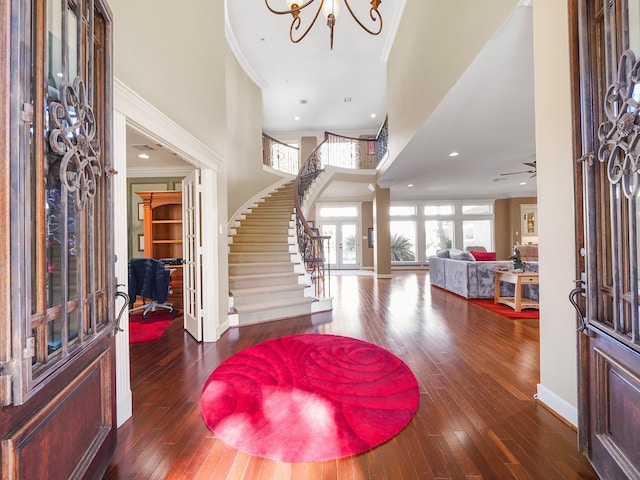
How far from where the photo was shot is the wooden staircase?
165 inches

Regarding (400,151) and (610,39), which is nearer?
(610,39)

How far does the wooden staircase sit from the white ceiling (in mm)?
1992

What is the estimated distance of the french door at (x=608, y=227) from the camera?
3.60ft

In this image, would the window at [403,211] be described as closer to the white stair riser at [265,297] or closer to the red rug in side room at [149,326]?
the white stair riser at [265,297]

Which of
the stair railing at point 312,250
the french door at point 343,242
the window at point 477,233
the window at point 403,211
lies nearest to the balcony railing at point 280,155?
the french door at point 343,242

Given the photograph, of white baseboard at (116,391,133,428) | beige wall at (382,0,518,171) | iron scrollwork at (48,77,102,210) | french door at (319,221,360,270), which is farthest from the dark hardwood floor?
french door at (319,221,360,270)

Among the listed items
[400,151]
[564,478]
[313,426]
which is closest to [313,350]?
[313,426]

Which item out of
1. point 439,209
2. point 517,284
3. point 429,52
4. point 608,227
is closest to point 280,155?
point 429,52

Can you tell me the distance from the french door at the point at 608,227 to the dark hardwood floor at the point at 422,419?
372mm

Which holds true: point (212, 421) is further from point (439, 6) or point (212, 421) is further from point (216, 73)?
point (439, 6)

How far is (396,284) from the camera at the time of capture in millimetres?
7562

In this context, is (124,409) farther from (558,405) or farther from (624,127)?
(624,127)

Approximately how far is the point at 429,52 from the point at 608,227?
374 centimetres

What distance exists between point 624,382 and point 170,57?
12.2 feet
